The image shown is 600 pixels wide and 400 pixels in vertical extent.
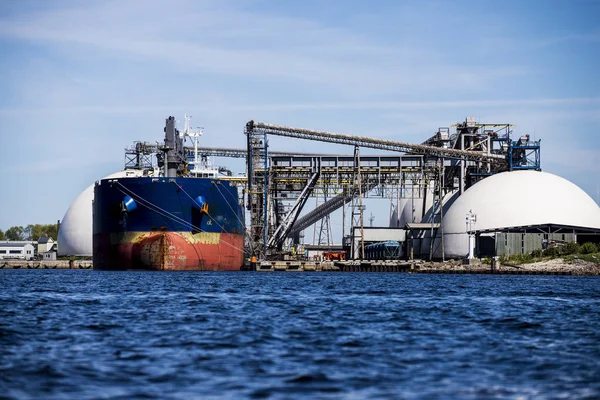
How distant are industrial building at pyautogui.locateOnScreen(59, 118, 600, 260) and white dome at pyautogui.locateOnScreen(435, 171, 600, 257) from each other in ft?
0.39

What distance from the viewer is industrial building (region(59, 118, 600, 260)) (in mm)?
101875

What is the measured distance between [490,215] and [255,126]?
29.2 metres

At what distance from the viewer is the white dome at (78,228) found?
13375cm

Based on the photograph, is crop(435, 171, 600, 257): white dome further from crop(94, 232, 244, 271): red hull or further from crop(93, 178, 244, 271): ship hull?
crop(93, 178, 244, 271): ship hull

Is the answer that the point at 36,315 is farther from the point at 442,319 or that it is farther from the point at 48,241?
the point at 48,241

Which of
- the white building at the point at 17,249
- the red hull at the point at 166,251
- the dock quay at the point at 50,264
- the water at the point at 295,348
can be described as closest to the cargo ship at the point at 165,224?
the red hull at the point at 166,251

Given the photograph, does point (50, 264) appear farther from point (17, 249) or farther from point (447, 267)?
point (17, 249)

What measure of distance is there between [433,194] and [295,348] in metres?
94.7

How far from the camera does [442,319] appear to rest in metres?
32.7

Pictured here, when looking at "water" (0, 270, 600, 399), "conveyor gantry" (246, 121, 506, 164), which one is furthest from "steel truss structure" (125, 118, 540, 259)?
"water" (0, 270, 600, 399)

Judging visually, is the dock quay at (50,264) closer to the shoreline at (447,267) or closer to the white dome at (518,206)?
the shoreline at (447,267)

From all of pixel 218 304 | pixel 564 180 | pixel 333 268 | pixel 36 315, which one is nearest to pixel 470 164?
pixel 564 180

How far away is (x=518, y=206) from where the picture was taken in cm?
10250

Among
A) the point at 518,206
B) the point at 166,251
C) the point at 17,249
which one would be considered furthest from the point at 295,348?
the point at 17,249
